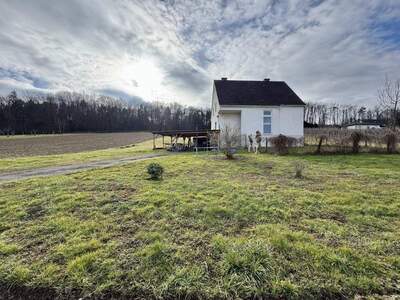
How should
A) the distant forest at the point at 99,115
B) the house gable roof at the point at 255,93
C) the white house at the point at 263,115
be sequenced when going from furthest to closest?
the distant forest at the point at 99,115 < the house gable roof at the point at 255,93 < the white house at the point at 263,115

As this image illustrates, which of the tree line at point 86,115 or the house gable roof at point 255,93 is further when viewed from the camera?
the tree line at point 86,115

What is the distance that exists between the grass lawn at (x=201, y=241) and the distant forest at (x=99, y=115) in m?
58.8

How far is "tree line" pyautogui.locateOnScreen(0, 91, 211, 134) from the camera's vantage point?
6975 centimetres

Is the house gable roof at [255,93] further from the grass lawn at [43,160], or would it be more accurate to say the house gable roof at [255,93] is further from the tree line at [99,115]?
the tree line at [99,115]

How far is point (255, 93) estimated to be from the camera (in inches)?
765

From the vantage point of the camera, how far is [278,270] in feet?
7.89

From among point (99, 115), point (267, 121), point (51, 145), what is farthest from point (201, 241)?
point (99, 115)

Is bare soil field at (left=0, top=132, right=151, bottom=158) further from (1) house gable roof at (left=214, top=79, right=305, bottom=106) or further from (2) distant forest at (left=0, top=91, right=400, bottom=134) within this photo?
(2) distant forest at (left=0, top=91, right=400, bottom=134)

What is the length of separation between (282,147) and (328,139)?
3.49 m

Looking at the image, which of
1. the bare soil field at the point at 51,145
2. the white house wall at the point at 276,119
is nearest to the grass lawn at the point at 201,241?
the white house wall at the point at 276,119

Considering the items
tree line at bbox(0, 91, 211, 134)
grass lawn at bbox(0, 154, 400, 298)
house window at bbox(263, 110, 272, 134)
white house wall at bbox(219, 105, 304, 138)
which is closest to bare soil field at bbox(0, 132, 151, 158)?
white house wall at bbox(219, 105, 304, 138)

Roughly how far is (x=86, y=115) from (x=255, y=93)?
81404 millimetres

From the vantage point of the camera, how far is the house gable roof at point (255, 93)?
18.1 metres

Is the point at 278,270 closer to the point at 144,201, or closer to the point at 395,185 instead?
the point at 144,201
